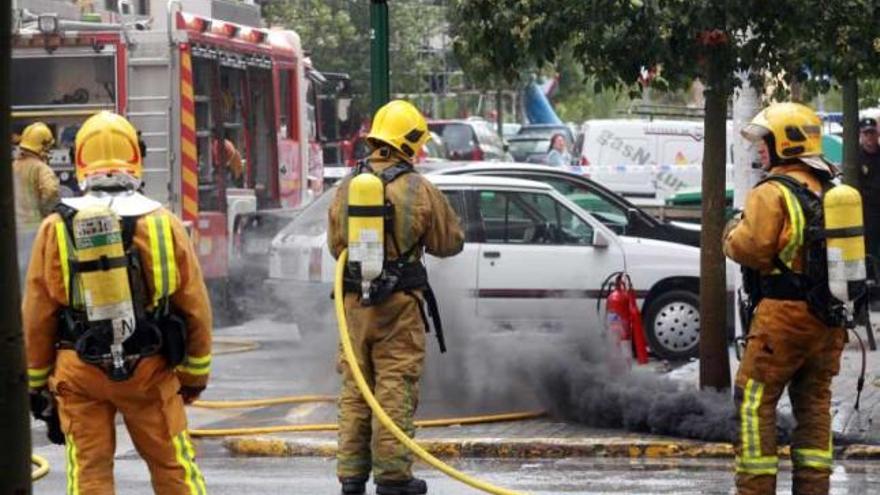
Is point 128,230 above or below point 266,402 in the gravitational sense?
above

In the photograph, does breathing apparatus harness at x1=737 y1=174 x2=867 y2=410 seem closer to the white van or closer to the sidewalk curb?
the sidewalk curb

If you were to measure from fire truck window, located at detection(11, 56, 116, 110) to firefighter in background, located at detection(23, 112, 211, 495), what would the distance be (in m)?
10.1

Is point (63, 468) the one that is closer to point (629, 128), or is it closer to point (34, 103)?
point (34, 103)

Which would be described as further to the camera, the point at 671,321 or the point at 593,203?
the point at 593,203

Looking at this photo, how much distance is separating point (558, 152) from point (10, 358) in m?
31.6

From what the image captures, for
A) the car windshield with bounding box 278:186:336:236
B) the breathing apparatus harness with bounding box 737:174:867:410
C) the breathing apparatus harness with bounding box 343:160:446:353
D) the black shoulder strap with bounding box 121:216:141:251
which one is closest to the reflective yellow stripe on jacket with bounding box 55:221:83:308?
the black shoulder strap with bounding box 121:216:141:251

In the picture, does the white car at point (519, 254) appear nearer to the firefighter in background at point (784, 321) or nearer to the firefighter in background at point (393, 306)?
the firefighter in background at point (393, 306)

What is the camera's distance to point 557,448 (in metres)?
10.4

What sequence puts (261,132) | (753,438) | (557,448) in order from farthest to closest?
(261,132) → (557,448) → (753,438)

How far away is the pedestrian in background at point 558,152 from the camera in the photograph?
3534 cm

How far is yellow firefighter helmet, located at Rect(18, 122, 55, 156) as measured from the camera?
48.9 feet

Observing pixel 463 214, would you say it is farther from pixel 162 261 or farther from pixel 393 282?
pixel 162 261

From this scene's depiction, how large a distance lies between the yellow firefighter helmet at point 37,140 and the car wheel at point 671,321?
15.9 ft

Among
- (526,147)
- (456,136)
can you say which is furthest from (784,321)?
(526,147)
